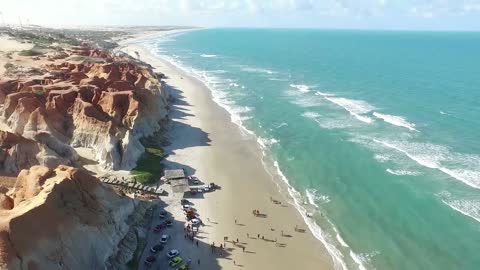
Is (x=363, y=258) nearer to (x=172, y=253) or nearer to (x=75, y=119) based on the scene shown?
(x=172, y=253)

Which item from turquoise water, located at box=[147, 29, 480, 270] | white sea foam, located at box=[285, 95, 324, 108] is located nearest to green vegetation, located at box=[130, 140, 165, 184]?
turquoise water, located at box=[147, 29, 480, 270]

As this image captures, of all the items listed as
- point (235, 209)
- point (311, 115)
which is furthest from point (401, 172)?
point (311, 115)

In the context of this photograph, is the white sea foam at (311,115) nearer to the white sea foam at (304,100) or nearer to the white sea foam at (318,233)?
the white sea foam at (304,100)

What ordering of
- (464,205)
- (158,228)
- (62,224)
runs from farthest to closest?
1. (464,205)
2. (158,228)
3. (62,224)

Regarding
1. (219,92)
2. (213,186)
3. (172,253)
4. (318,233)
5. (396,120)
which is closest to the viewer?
(172,253)

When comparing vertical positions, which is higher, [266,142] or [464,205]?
[464,205]

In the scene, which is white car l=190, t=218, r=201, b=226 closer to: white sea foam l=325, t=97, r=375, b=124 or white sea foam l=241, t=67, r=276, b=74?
white sea foam l=325, t=97, r=375, b=124
